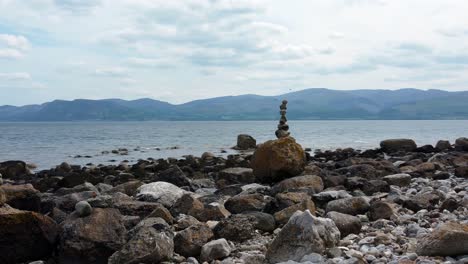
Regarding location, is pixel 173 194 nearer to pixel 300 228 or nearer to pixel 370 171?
pixel 300 228

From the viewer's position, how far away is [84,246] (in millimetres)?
7746

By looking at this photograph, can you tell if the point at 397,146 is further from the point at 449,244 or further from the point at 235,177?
the point at 449,244

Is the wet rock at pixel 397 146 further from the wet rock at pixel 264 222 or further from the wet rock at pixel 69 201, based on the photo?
the wet rock at pixel 264 222

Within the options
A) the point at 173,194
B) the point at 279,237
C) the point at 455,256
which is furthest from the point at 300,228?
the point at 173,194

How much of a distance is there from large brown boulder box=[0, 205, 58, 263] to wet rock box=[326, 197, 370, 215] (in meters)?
5.06

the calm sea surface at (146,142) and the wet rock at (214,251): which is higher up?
the wet rock at (214,251)

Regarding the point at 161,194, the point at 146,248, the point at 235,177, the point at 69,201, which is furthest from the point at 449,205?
the point at 235,177

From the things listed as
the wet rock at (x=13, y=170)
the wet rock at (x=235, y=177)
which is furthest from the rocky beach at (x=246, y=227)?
the wet rock at (x=13, y=170)

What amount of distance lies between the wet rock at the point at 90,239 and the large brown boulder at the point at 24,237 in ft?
0.95

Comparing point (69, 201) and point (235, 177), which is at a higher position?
point (69, 201)

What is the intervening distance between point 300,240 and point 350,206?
316 cm

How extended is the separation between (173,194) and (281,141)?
5524mm

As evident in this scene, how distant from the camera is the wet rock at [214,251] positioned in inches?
307

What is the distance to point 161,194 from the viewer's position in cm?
1206
